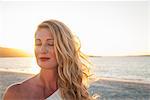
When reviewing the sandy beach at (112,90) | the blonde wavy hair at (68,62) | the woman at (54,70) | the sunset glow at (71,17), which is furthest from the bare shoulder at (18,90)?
the sandy beach at (112,90)

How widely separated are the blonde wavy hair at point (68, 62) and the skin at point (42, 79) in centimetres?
2

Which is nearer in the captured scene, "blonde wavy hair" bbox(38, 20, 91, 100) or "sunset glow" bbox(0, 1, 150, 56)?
"blonde wavy hair" bbox(38, 20, 91, 100)

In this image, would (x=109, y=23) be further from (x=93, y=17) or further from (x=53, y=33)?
(x=53, y=33)

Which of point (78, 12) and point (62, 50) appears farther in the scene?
point (78, 12)

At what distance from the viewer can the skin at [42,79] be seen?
1050 mm

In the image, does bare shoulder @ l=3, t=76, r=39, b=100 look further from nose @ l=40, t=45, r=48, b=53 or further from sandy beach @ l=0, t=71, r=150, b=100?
sandy beach @ l=0, t=71, r=150, b=100

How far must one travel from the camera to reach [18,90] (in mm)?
1077

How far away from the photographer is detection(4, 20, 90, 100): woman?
106 cm

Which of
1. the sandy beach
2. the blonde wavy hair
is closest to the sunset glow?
the blonde wavy hair

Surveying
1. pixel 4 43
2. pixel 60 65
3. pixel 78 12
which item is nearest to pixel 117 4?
pixel 78 12

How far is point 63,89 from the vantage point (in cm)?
114

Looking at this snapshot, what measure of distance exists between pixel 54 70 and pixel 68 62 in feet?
0.20

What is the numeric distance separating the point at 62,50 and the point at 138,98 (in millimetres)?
6388

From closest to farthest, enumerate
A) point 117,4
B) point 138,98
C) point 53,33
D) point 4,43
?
point 53,33 < point 117,4 < point 4,43 < point 138,98
